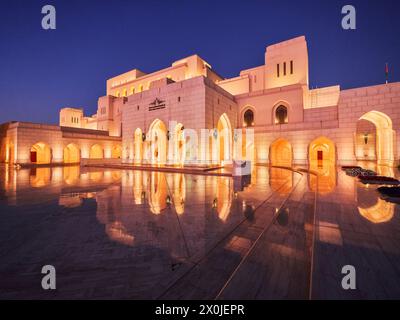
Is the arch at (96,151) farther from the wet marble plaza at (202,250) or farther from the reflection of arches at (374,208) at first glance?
the reflection of arches at (374,208)

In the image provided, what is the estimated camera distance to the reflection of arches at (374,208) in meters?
4.12

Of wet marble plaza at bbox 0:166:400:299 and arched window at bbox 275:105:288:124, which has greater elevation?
arched window at bbox 275:105:288:124

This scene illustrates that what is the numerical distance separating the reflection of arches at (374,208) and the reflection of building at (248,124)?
13513 millimetres

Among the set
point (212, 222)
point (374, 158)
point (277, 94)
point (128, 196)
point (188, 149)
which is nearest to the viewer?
point (212, 222)

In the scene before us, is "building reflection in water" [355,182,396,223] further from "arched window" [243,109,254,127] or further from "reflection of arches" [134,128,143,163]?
"reflection of arches" [134,128,143,163]

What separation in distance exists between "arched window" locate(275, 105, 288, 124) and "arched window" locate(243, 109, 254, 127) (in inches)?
119

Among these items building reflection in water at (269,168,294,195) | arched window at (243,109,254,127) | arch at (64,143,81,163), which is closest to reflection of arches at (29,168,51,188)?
building reflection in water at (269,168,294,195)

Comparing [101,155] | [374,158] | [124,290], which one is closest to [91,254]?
[124,290]

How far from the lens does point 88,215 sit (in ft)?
16.0

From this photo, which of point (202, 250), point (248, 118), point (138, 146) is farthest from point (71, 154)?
point (202, 250)

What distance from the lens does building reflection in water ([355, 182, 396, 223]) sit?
13.5 ft
